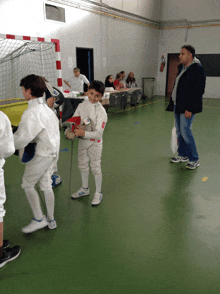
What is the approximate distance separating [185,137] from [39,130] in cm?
253

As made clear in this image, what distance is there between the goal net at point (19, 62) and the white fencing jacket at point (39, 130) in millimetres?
4319

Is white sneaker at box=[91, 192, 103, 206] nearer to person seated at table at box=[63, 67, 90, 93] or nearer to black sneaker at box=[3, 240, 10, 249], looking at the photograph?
black sneaker at box=[3, 240, 10, 249]

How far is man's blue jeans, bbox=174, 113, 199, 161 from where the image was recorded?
3775 mm

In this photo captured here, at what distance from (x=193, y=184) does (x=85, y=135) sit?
1.80 m

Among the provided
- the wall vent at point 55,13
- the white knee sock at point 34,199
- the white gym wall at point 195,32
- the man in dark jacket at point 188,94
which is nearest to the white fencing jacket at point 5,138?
the white knee sock at point 34,199

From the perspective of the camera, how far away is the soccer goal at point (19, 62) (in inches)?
241

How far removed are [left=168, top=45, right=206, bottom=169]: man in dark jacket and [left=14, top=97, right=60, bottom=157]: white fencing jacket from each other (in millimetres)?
2196

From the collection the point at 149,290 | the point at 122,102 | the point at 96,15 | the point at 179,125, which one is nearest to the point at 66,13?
the point at 96,15

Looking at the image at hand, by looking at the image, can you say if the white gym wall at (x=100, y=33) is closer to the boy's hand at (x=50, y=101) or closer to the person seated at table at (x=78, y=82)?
the person seated at table at (x=78, y=82)

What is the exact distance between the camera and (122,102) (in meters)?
8.90

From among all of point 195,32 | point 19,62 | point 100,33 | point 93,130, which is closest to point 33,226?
point 93,130

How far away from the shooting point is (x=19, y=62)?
6.48m

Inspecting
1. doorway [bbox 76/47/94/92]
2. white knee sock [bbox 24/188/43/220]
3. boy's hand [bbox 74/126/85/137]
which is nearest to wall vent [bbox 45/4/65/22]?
doorway [bbox 76/47/94/92]

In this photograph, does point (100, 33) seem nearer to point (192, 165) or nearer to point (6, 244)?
point (192, 165)
